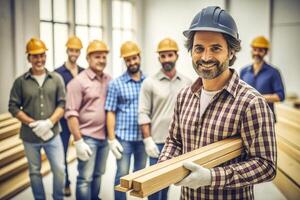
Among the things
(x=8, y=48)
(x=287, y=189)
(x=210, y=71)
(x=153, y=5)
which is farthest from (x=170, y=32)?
(x=210, y=71)

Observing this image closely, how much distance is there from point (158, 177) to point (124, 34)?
11.0ft

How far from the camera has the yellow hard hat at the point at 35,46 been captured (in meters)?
2.10

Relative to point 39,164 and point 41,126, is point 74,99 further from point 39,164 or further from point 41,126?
point 39,164

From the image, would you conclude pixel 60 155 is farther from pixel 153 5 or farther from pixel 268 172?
pixel 268 172

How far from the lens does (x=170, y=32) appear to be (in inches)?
106

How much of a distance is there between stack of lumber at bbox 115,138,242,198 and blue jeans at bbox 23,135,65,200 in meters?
1.55

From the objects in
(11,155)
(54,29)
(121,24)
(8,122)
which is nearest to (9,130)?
(8,122)

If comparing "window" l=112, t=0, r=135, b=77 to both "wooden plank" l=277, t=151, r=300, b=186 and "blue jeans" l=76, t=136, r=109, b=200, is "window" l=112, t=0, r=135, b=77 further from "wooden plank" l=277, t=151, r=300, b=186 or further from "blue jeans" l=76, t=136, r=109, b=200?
"wooden plank" l=277, t=151, r=300, b=186

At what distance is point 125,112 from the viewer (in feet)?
8.36

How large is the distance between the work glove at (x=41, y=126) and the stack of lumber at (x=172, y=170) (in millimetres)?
1459

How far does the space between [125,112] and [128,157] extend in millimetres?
327

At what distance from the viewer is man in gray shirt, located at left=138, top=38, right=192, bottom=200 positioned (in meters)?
2.44

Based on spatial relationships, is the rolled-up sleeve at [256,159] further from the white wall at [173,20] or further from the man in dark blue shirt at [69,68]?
the man in dark blue shirt at [69,68]

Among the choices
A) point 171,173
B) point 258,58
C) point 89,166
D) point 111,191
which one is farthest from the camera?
point 258,58
